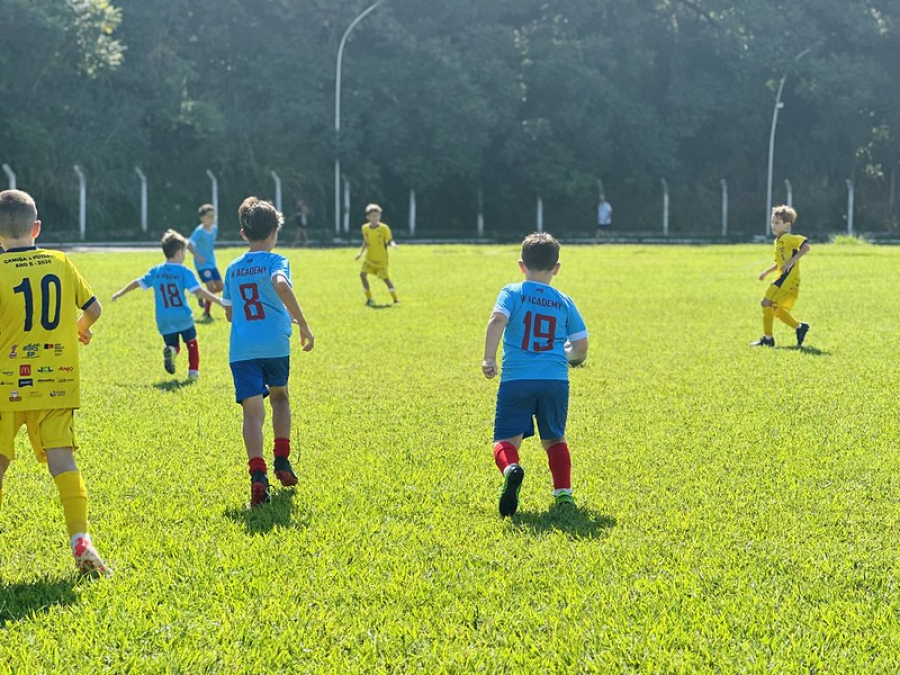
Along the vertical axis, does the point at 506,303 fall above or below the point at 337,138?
below

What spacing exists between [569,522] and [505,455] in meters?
0.52

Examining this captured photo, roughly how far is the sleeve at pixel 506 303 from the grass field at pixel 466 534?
3.31 ft

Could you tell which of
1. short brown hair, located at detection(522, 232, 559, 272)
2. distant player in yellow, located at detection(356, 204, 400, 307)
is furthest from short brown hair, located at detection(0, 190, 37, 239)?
distant player in yellow, located at detection(356, 204, 400, 307)

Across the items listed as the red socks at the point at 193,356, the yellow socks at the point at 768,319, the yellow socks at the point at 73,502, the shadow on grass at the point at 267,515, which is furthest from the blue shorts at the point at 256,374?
the yellow socks at the point at 768,319

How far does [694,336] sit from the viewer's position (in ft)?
41.9

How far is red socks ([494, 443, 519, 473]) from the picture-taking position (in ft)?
17.6

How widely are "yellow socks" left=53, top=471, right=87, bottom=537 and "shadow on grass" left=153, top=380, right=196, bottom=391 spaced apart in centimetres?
482

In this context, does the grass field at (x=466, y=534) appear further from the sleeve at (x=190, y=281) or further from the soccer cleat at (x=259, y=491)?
the sleeve at (x=190, y=281)

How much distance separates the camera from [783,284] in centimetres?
1215

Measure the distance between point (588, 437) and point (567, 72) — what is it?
45.9m

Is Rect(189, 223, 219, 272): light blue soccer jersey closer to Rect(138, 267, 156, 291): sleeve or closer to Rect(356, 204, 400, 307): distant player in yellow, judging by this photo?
Rect(356, 204, 400, 307): distant player in yellow

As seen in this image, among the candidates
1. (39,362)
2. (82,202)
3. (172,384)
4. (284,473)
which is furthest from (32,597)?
(82,202)

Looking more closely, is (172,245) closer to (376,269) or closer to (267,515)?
(267,515)

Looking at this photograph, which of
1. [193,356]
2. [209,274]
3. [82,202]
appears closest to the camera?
[193,356]
